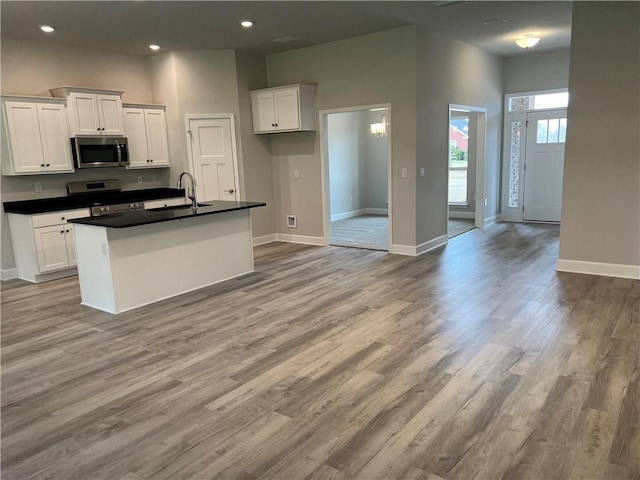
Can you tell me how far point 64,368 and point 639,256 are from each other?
5.53 m

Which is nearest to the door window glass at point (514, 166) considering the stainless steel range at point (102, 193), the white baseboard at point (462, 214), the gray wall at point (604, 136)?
the white baseboard at point (462, 214)

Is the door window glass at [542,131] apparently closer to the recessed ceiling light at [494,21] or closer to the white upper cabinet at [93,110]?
the recessed ceiling light at [494,21]

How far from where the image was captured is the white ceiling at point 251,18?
4844 mm

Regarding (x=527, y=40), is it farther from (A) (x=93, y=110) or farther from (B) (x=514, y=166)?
(A) (x=93, y=110)

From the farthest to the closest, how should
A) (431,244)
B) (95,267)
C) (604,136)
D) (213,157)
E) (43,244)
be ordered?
(213,157), (431,244), (43,244), (604,136), (95,267)

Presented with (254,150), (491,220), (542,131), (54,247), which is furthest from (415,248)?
(54,247)

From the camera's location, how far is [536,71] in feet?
27.8

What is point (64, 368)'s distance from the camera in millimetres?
3383

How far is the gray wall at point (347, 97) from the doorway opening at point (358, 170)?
155 cm

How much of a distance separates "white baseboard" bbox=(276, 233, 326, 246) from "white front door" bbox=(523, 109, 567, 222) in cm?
427

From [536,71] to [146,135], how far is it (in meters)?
6.80

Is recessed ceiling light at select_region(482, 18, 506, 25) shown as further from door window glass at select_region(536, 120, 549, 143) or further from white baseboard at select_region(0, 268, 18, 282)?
white baseboard at select_region(0, 268, 18, 282)

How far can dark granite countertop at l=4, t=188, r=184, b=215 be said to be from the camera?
5.80 metres

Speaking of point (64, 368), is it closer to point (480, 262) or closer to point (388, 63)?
point (480, 262)
